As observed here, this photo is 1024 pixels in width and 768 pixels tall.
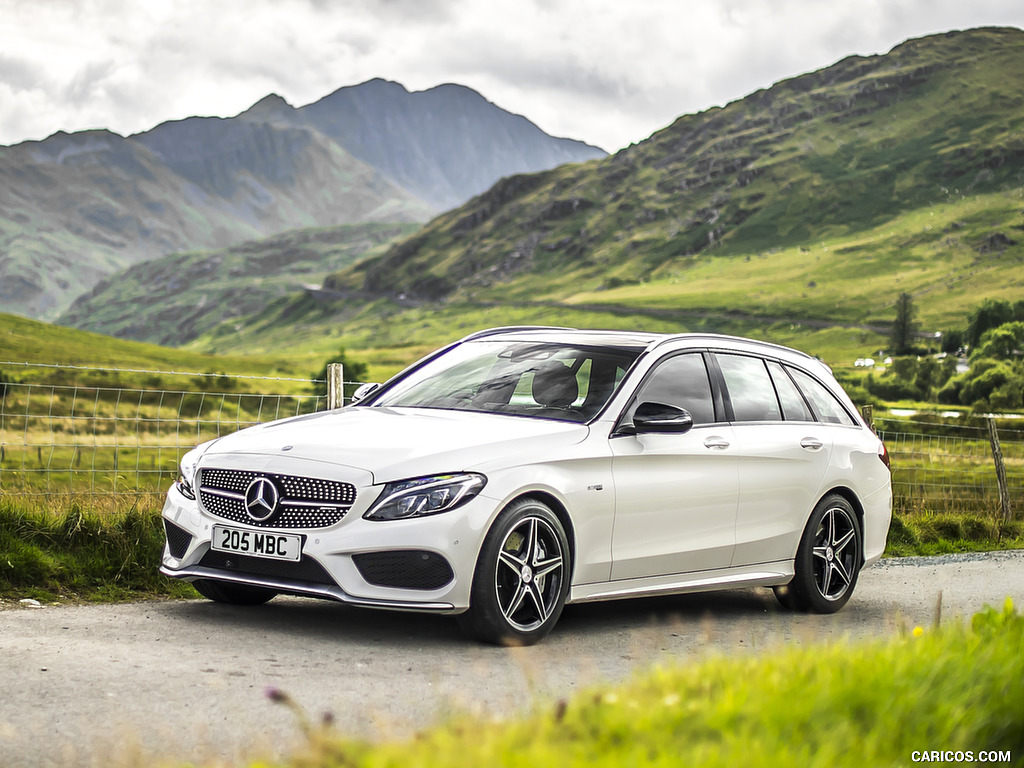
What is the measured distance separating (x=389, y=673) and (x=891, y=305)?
196645 millimetres

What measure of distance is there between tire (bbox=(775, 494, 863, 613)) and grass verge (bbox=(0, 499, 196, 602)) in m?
4.25

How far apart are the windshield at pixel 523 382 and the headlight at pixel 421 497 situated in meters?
1.19

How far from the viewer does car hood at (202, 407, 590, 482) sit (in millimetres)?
6254

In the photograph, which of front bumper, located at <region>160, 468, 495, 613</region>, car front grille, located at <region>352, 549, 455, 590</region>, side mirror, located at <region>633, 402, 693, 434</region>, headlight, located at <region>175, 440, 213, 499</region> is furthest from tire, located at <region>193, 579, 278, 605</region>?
side mirror, located at <region>633, 402, 693, 434</region>

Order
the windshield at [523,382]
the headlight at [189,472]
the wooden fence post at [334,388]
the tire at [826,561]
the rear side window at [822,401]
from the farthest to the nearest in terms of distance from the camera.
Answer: the wooden fence post at [334,388]
the rear side window at [822,401]
the tire at [826,561]
the windshield at [523,382]
the headlight at [189,472]

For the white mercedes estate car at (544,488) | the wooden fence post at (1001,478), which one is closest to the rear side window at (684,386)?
the white mercedes estate car at (544,488)

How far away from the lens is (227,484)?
661cm

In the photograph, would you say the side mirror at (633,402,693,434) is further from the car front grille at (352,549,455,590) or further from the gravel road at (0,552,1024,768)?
the car front grille at (352,549,455,590)

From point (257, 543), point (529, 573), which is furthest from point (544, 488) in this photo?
point (257, 543)

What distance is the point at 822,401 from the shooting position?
362 inches

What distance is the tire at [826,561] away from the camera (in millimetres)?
8438

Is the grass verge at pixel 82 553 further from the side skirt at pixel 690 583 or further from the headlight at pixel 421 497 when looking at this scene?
the side skirt at pixel 690 583

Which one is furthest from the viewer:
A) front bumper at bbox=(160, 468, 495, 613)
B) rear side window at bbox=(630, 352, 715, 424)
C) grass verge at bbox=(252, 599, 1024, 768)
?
rear side window at bbox=(630, 352, 715, 424)

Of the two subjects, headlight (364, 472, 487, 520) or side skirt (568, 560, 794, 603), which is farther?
side skirt (568, 560, 794, 603)
